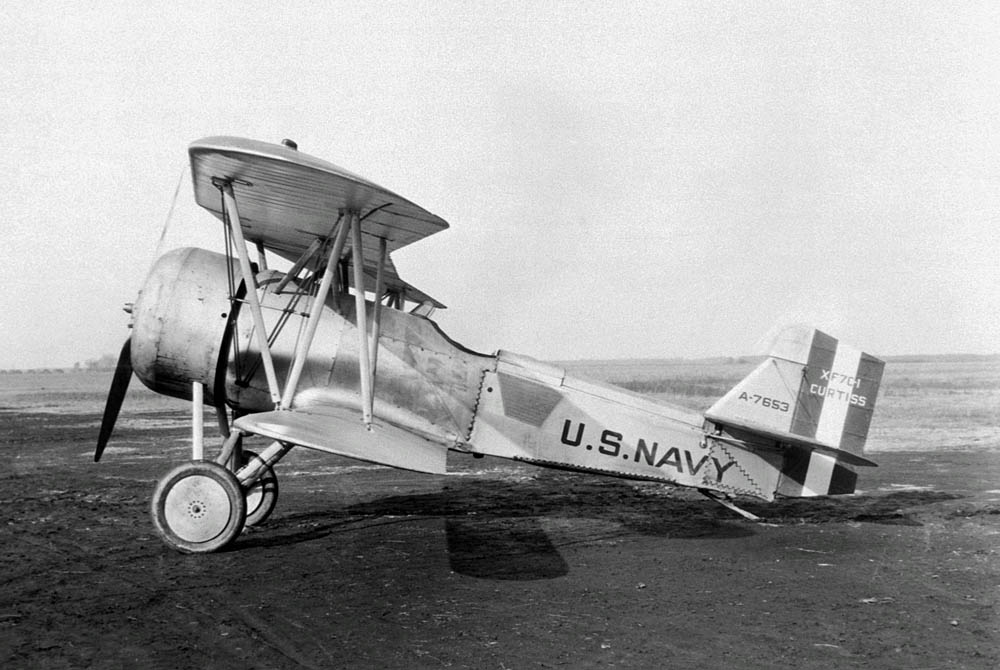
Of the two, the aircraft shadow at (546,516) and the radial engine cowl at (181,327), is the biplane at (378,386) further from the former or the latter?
the aircraft shadow at (546,516)

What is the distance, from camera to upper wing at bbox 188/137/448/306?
16.1ft

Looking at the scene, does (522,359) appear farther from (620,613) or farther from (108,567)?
(108,567)

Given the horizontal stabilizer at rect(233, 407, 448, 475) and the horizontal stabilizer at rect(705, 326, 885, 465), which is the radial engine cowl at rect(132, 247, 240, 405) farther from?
the horizontal stabilizer at rect(705, 326, 885, 465)

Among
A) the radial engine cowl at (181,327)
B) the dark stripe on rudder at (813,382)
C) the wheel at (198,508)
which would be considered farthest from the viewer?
the dark stripe on rudder at (813,382)

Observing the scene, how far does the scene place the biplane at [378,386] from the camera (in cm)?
562

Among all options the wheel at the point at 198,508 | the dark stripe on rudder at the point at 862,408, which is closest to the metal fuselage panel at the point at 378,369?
the wheel at the point at 198,508

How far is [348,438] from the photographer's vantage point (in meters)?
4.99

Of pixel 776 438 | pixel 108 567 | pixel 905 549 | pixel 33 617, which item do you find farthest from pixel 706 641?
pixel 108 567

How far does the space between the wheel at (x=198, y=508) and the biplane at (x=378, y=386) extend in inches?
0.4

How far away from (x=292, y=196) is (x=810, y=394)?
5.24 metres

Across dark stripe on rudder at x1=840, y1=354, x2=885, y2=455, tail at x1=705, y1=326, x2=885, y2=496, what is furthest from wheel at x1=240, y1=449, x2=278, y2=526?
dark stripe on rudder at x1=840, y1=354, x2=885, y2=455

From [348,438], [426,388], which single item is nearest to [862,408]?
[426,388]

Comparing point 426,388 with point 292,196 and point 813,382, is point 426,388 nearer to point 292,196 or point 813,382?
point 292,196

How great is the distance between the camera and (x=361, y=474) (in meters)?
10.9
